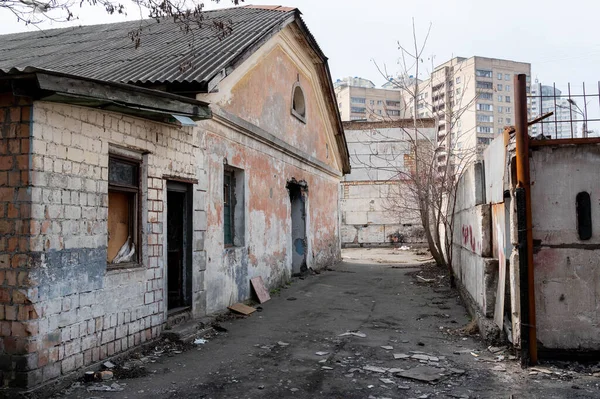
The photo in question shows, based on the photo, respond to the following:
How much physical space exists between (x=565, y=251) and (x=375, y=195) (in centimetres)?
2457

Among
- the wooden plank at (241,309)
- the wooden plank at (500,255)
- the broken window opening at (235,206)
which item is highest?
the broken window opening at (235,206)

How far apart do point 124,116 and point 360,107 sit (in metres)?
83.8

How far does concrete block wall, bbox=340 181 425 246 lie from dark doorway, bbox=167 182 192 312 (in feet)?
69.8

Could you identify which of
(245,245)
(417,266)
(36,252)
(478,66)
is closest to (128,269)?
(36,252)

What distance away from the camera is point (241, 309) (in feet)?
29.1

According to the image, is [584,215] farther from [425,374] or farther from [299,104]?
[299,104]

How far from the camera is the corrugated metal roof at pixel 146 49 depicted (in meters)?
7.86

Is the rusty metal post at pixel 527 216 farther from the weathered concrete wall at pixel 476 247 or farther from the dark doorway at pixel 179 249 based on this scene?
the dark doorway at pixel 179 249

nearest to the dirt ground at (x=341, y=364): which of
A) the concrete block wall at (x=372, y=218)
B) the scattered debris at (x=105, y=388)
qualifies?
the scattered debris at (x=105, y=388)

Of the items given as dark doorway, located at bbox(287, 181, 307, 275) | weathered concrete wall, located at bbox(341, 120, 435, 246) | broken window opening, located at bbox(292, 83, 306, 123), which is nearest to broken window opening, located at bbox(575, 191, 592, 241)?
broken window opening, located at bbox(292, 83, 306, 123)

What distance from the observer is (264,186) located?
434 inches

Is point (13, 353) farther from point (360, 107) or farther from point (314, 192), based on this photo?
point (360, 107)

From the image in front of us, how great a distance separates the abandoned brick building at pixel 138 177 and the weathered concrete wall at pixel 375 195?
625 inches

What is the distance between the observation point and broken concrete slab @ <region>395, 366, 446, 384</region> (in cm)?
519
